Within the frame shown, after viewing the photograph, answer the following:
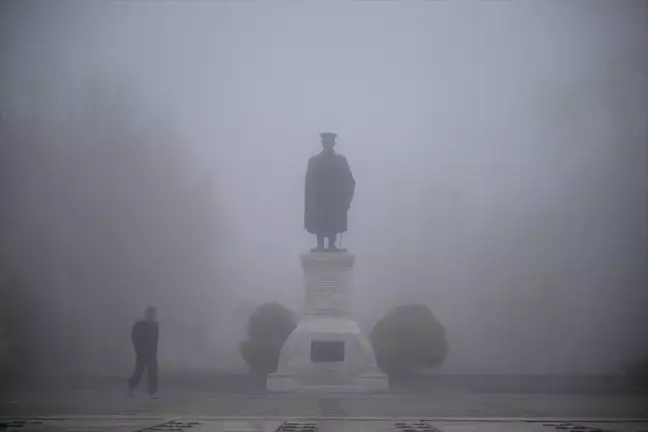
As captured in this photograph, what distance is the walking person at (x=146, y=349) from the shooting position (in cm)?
749

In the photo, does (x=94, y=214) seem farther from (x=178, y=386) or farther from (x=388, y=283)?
(x=388, y=283)

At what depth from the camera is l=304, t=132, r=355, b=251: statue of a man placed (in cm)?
788

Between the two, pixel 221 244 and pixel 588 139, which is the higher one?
pixel 588 139

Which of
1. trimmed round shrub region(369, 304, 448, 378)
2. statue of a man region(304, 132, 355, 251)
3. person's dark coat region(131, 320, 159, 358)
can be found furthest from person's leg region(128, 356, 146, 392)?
trimmed round shrub region(369, 304, 448, 378)

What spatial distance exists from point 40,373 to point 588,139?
680 cm

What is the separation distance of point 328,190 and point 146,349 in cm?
268

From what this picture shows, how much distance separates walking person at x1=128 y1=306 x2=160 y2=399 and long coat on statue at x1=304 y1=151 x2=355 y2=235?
2.10 m

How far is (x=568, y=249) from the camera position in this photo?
8070 mm

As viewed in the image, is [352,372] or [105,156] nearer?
[352,372]

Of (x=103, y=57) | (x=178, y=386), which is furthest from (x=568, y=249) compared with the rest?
(x=103, y=57)

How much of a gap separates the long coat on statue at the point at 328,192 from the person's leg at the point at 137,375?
2.40 metres

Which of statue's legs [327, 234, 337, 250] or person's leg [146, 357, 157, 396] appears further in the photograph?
statue's legs [327, 234, 337, 250]

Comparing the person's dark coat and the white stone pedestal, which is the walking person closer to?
the person's dark coat

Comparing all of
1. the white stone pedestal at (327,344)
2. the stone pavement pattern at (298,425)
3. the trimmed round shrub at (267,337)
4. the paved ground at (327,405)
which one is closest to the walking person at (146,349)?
the paved ground at (327,405)
